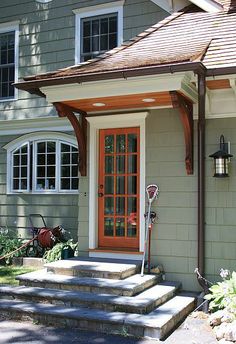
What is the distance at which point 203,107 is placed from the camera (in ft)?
20.8

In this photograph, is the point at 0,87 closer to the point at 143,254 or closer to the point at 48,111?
the point at 48,111

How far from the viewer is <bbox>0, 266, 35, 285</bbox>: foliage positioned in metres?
7.87

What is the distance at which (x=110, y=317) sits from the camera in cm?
546

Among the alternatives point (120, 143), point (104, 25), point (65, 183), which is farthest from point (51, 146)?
point (120, 143)

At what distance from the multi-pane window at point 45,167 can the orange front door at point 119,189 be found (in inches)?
101

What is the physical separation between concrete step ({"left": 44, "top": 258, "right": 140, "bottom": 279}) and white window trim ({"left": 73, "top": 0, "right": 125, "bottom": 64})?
5.06 metres

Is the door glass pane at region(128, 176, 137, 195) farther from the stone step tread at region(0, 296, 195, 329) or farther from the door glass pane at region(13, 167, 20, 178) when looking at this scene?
the door glass pane at region(13, 167, 20, 178)

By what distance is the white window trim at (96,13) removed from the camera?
9867mm

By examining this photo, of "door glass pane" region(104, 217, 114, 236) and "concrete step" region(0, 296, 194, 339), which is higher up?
"door glass pane" region(104, 217, 114, 236)

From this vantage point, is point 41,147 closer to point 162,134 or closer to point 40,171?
point 40,171

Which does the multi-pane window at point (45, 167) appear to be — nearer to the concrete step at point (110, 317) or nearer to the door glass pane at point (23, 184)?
the door glass pane at point (23, 184)

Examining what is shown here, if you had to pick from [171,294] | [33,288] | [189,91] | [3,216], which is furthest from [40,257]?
[189,91]

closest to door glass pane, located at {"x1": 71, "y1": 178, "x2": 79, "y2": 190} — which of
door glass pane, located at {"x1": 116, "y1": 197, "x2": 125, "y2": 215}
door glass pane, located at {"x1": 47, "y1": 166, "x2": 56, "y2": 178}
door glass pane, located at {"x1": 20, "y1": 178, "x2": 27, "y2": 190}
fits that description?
door glass pane, located at {"x1": 47, "y1": 166, "x2": 56, "y2": 178}

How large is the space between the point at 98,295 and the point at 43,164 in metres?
5.28
